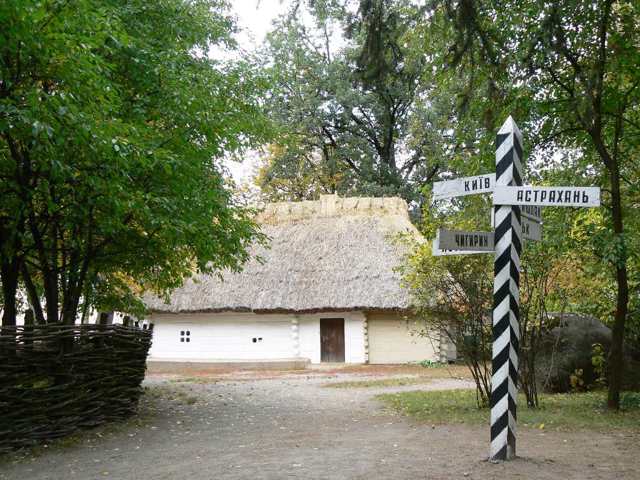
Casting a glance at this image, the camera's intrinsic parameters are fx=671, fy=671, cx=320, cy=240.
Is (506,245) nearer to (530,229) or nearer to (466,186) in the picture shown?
(530,229)

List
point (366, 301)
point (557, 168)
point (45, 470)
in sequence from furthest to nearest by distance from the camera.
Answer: point (366, 301) < point (557, 168) < point (45, 470)

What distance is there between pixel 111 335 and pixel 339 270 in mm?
15301

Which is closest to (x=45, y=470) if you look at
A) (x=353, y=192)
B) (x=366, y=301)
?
(x=366, y=301)

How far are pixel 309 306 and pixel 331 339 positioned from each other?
1969 mm

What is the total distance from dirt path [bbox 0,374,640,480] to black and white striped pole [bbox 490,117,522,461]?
0.30 m

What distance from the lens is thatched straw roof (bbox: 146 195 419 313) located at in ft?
78.2

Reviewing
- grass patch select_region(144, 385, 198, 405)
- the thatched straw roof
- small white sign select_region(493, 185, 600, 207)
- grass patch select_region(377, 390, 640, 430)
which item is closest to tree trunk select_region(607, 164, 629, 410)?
grass patch select_region(377, 390, 640, 430)

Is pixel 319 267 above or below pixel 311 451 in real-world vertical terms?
above

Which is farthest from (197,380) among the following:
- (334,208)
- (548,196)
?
(548,196)

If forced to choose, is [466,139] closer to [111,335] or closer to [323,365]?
[111,335]

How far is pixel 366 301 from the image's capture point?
23219 mm

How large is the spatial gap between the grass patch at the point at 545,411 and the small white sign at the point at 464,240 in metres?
3.68

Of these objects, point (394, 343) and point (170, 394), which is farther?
point (394, 343)

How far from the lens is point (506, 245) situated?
611cm
